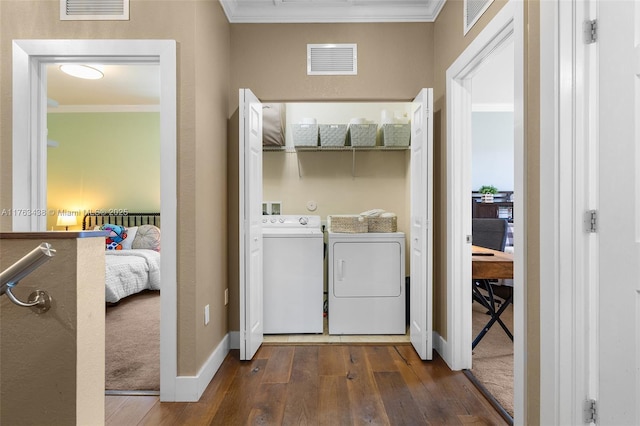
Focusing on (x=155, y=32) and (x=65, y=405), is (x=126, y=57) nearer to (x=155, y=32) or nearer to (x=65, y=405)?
(x=155, y=32)

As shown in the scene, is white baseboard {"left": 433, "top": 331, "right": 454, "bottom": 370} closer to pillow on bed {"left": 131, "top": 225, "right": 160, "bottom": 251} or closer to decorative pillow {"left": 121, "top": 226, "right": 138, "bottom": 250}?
pillow on bed {"left": 131, "top": 225, "right": 160, "bottom": 251}

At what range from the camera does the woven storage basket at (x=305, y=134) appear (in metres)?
3.55

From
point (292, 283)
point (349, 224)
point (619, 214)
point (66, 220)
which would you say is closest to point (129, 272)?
point (66, 220)

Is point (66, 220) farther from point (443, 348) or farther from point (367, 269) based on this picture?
point (443, 348)

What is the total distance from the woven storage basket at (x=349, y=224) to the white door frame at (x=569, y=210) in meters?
1.85

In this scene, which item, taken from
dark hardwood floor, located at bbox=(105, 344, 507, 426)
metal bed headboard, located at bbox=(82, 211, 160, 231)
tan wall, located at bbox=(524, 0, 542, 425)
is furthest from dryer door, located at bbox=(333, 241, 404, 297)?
metal bed headboard, located at bbox=(82, 211, 160, 231)

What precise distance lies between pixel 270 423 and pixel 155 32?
2258 millimetres

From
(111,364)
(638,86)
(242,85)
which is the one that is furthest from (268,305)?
(638,86)

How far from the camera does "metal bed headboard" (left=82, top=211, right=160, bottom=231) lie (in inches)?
229

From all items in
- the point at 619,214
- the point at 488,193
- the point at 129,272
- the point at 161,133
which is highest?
the point at 161,133

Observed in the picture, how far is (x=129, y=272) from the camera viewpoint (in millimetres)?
4340

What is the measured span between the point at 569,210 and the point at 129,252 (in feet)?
16.3

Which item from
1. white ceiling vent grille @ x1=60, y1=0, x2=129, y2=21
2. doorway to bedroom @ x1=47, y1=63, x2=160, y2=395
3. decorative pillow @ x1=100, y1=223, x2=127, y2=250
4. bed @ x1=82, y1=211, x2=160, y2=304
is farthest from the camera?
doorway to bedroom @ x1=47, y1=63, x2=160, y2=395

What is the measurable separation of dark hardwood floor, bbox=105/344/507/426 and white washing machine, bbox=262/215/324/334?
1.52ft
